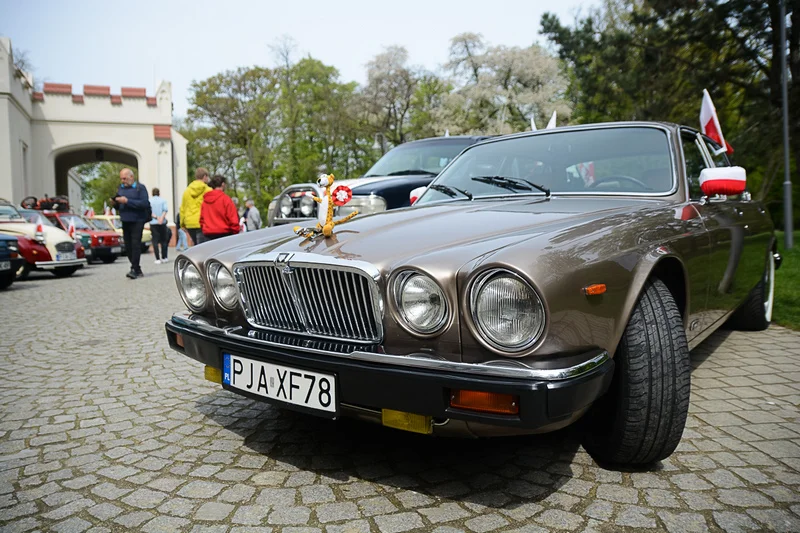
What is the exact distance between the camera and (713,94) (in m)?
16.0

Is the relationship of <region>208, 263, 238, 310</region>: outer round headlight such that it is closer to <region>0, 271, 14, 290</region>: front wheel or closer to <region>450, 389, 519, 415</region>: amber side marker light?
<region>450, 389, 519, 415</region>: amber side marker light

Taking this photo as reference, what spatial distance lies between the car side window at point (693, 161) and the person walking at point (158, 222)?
38.6ft

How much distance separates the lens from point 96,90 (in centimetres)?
2808

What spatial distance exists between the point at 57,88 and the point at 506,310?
3128 centimetres

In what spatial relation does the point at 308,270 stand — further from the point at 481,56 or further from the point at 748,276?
the point at 481,56

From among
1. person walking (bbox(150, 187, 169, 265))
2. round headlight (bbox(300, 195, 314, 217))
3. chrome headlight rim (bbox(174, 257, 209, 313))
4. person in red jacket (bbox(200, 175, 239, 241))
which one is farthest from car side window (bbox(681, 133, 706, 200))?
person walking (bbox(150, 187, 169, 265))

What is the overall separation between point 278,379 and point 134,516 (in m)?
0.68

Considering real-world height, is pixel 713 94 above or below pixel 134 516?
above

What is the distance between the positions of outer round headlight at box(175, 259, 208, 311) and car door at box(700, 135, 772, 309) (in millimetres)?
2835

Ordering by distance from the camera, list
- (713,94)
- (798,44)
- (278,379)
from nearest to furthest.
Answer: (278,379), (798,44), (713,94)

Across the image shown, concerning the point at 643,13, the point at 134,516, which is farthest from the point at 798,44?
the point at 134,516

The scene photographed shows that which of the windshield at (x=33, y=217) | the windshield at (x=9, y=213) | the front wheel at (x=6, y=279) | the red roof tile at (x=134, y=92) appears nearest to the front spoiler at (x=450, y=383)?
the front wheel at (x=6, y=279)

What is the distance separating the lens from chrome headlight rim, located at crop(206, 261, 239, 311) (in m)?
2.77

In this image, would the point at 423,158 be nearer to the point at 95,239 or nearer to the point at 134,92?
the point at 95,239
